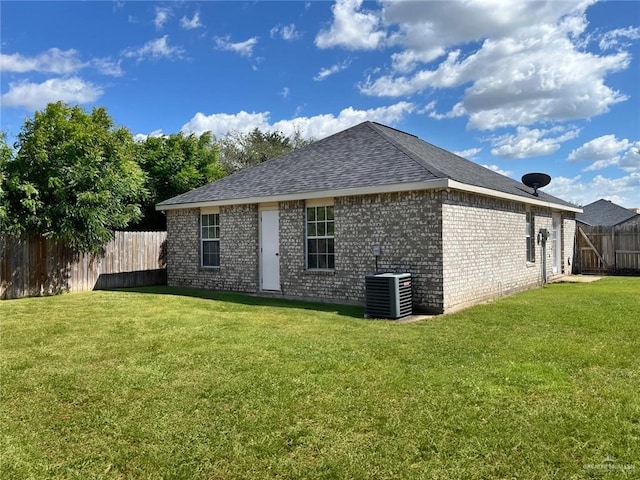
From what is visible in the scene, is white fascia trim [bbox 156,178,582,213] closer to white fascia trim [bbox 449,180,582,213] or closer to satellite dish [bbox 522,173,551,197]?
white fascia trim [bbox 449,180,582,213]

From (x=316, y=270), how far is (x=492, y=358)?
586 cm

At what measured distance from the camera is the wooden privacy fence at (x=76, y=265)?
11.7 metres

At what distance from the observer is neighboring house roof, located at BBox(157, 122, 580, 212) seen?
9.50 m

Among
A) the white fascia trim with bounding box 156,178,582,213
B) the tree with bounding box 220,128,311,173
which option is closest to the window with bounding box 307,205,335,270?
the white fascia trim with bounding box 156,178,582,213

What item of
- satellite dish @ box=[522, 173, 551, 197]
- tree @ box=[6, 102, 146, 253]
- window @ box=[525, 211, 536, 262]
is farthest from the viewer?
satellite dish @ box=[522, 173, 551, 197]

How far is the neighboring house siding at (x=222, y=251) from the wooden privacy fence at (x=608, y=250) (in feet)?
46.8

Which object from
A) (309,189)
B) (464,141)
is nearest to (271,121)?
(464,141)

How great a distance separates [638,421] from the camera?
3602 mm

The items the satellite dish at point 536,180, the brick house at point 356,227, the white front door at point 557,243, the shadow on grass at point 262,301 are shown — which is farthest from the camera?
the white front door at point 557,243

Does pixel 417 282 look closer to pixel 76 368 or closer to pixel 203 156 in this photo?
pixel 76 368

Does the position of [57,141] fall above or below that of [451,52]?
below

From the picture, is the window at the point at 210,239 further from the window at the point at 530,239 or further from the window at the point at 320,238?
the window at the point at 530,239

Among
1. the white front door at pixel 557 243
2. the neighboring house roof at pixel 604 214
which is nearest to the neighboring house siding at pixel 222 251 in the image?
the white front door at pixel 557 243

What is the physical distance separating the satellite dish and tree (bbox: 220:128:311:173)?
20.0 metres
